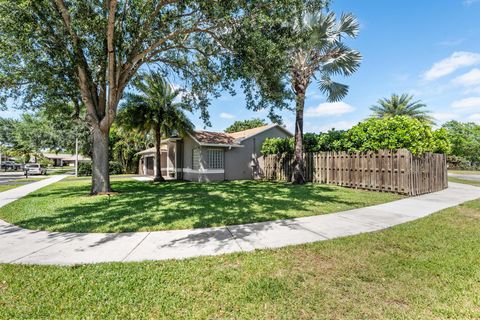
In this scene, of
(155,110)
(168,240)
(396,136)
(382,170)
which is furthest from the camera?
(155,110)

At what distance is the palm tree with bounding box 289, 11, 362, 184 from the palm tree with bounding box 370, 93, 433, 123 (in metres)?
16.8

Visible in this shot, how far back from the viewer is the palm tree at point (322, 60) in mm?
13297

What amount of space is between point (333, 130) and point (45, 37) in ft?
45.9

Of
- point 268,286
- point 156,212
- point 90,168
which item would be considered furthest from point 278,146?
point 90,168

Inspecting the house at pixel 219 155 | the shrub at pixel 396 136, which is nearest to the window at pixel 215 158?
the house at pixel 219 155

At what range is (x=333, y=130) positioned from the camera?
14742 millimetres

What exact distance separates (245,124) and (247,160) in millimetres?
31612

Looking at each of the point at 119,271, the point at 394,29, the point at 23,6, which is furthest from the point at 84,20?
the point at 394,29

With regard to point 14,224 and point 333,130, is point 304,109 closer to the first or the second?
point 333,130

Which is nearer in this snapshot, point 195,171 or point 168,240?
point 168,240

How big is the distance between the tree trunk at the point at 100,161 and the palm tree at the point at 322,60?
948 cm

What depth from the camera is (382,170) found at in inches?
459

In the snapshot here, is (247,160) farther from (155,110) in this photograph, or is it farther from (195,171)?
(155,110)

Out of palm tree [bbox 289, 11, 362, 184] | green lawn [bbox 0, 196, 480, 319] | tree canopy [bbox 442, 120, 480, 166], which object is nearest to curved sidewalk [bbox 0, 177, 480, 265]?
green lawn [bbox 0, 196, 480, 319]
